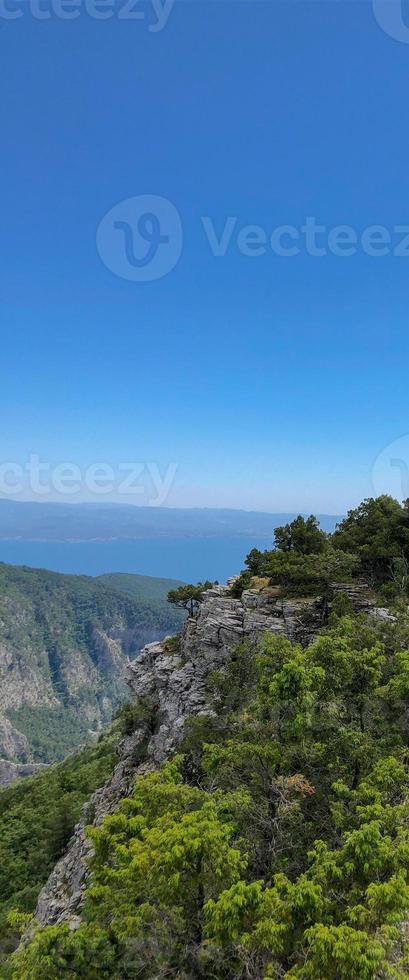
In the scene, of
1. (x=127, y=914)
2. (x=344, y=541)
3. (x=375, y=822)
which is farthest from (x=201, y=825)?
(x=344, y=541)

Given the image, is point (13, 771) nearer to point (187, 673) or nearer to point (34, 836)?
point (34, 836)

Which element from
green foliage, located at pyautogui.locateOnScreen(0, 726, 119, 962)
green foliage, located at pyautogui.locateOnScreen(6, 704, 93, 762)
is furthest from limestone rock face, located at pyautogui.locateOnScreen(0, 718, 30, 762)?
green foliage, located at pyautogui.locateOnScreen(0, 726, 119, 962)

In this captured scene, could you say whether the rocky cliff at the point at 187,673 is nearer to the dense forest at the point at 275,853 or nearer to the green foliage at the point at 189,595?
the green foliage at the point at 189,595

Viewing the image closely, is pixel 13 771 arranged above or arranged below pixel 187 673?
below

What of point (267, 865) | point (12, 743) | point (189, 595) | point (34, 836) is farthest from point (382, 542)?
point (12, 743)

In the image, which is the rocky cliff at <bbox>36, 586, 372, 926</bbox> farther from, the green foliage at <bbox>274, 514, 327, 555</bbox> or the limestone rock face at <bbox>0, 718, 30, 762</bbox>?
the limestone rock face at <bbox>0, 718, 30, 762</bbox>

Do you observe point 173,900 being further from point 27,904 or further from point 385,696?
point 27,904

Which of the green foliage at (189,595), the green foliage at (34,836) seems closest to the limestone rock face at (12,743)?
the green foliage at (34,836)
